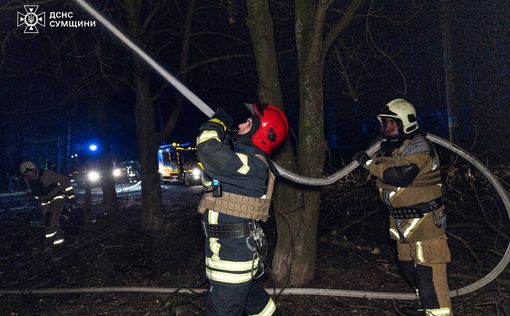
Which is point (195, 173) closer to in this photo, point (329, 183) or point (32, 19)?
point (32, 19)

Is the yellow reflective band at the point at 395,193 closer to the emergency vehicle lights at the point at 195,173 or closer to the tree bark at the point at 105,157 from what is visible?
the tree bark at the point at 105,157

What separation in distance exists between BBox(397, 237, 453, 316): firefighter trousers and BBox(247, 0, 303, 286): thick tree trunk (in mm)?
1523

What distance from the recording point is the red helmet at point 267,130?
332 cm

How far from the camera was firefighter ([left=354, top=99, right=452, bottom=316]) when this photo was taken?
3.56 m

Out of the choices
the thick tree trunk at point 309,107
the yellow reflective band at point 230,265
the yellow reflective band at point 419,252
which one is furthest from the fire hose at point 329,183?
the yellow reflective band at point 230,265

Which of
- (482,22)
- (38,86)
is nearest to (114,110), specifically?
(38,86)

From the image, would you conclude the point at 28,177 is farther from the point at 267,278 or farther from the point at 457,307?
the point at 457,307

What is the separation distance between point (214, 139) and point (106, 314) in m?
2.98

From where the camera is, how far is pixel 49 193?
7.50 metres

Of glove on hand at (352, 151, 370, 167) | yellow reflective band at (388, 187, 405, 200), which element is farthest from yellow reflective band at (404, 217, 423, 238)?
glove on hand at (352, 151, 370, 167)

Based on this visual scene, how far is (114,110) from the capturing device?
25453mm

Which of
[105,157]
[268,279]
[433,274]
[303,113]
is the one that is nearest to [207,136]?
[303,113]

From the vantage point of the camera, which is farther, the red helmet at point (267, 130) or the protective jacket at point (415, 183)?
the protective jacket at point (415, 183)

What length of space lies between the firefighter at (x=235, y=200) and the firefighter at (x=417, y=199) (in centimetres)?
118
